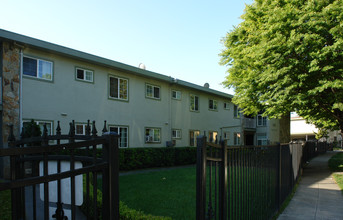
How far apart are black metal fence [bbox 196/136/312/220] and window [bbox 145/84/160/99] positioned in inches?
474

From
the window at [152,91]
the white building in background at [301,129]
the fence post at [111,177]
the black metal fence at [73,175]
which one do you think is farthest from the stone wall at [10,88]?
the white building in background at [301,129]

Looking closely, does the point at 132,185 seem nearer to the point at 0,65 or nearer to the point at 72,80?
the point at 72,80

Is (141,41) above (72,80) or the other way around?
above

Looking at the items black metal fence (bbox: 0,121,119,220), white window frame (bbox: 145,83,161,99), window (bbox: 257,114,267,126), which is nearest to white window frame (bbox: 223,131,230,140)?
window (bbox: 257,114,267,126)

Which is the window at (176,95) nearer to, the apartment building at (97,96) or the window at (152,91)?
the apartment building at (97,96)

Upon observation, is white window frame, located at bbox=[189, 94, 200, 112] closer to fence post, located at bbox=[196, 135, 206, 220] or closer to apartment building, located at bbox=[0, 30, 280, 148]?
apartment building, located at bbox=[0, 30, 280, 148]

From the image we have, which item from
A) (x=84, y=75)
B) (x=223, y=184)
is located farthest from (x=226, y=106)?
(x=223, y=184)

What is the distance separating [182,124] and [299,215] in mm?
14207

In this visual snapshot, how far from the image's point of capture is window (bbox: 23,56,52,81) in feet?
36.9

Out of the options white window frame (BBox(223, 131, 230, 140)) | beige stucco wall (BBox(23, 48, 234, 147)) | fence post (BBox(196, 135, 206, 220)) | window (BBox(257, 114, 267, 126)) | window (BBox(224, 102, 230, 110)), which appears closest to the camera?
fence post (BBox(196, 135, 206, 220))

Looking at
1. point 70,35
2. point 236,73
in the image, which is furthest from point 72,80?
point 236,73

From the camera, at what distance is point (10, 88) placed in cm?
1056

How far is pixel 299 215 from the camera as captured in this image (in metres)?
5.87

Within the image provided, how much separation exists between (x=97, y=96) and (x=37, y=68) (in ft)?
11.3
